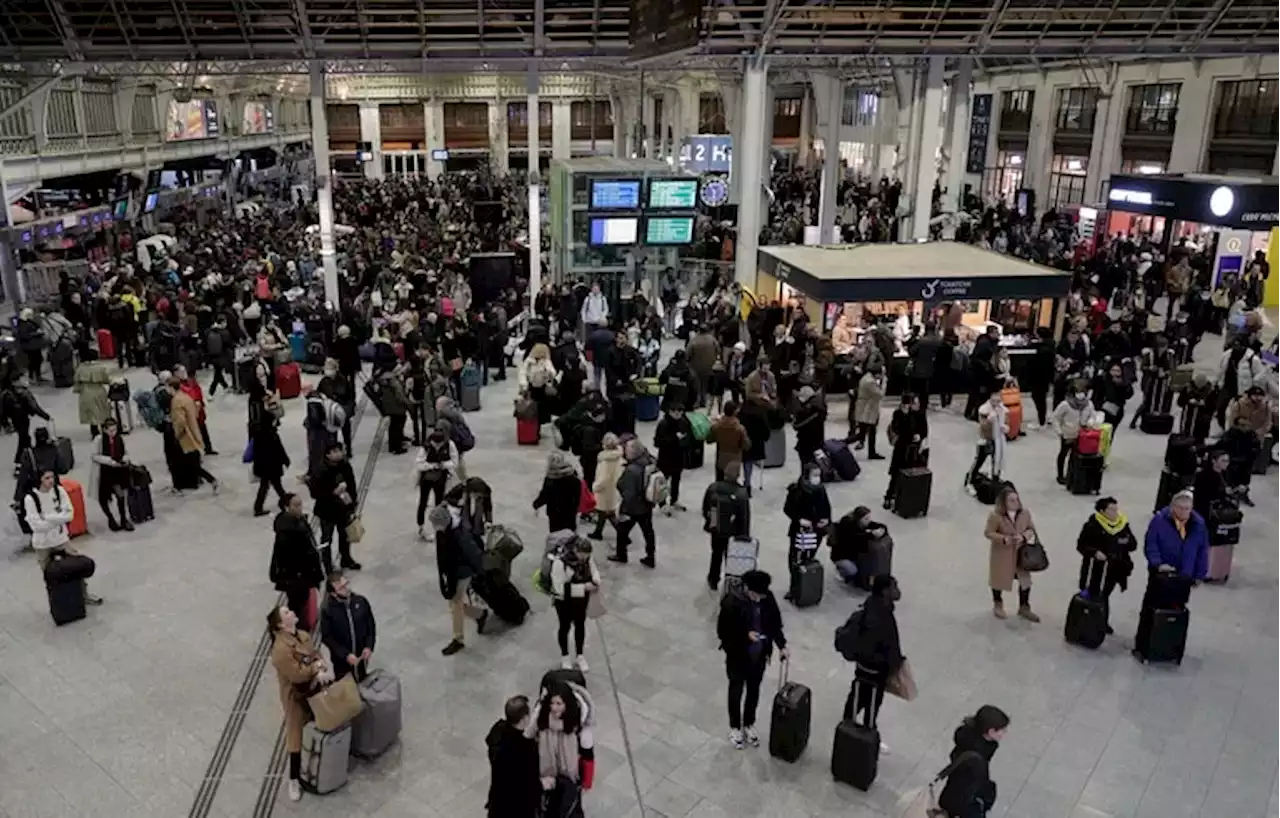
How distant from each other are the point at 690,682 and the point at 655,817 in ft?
4.96

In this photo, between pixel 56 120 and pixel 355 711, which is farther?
pixel 56 120

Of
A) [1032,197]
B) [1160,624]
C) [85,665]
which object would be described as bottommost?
[85,665]

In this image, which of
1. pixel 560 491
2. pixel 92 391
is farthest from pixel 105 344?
pixel 560 491

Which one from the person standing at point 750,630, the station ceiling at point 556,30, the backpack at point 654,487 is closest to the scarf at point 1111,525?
the person standing at point 750,630

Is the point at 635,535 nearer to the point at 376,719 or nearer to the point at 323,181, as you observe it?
the point at 376,719

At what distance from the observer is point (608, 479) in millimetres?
9109

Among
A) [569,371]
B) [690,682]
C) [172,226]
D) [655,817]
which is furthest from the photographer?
[172,226]

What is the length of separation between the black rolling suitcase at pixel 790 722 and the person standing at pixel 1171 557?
305 centimetres

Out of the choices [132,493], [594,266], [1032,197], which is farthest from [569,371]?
[1032,197]

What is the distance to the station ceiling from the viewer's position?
63.0 feet

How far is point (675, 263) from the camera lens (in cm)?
2145

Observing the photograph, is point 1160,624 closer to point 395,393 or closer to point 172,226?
point 395,393

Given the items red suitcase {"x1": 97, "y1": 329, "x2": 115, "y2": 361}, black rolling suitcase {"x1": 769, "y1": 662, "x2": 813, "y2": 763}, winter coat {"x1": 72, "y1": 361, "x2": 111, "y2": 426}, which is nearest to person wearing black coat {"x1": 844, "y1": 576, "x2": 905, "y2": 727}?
black rolling suitcase {"x1": 769, "y1": 662, "x2": 813, "y2": 763}

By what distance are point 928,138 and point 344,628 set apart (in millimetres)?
19768
